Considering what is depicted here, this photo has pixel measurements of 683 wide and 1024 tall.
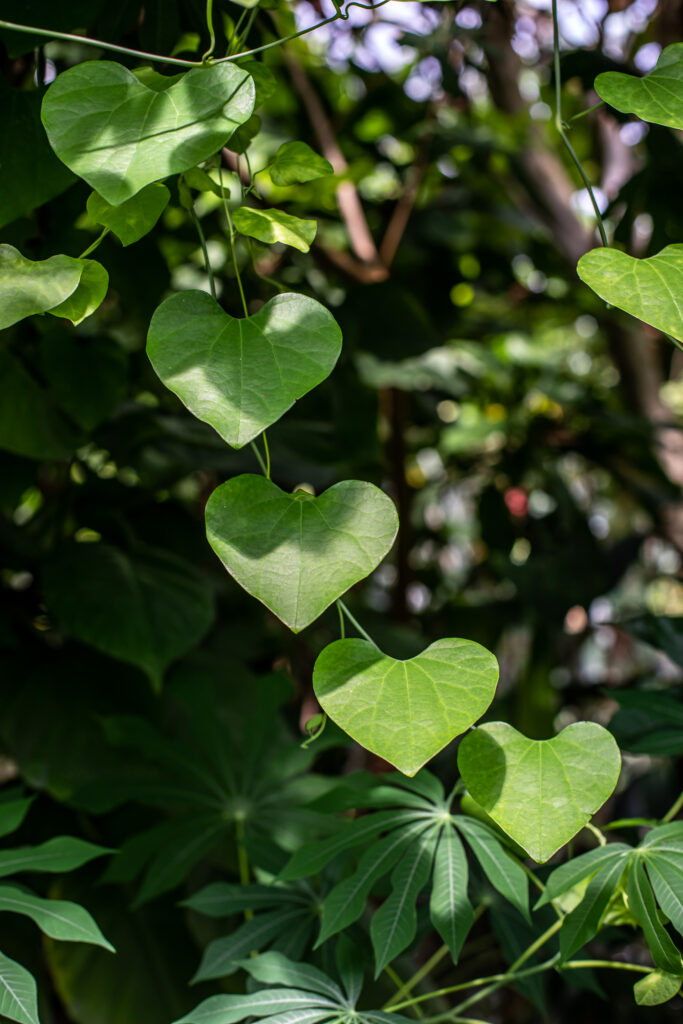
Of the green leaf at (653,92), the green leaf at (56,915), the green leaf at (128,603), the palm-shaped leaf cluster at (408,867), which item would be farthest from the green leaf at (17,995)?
the green leaf at (653,92)

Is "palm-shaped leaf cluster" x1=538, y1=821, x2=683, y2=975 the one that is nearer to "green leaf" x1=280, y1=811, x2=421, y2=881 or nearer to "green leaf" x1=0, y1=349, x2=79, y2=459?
"green leaf" x1=280, y1=811, x2=421, y2=881

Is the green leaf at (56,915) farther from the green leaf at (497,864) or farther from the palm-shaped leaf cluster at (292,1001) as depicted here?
the green leaf at (497,864)

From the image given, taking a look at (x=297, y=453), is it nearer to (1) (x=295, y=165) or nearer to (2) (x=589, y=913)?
(1) (x=295, y=165)

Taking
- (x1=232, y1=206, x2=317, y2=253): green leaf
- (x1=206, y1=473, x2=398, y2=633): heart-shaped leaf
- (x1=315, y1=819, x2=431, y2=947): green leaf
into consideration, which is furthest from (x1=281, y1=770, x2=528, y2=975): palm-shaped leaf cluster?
(x1=232, y1=206, x2=317, y2=253): green leaf

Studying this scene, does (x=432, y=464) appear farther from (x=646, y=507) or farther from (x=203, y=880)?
(x=203, y=880)

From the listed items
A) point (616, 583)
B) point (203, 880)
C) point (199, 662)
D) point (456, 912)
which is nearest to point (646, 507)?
point (616, 583)
